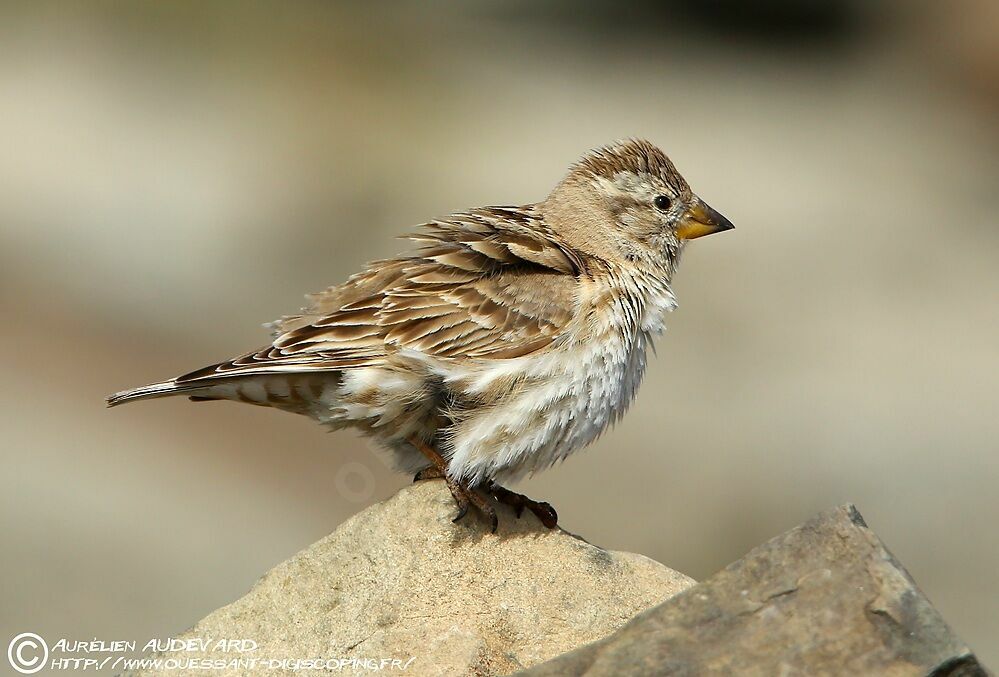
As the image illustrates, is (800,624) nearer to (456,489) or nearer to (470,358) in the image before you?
(456,489)

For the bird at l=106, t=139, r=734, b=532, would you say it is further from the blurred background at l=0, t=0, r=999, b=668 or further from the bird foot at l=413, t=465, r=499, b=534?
the blurred background at l=0, t=0, r=999, b=668

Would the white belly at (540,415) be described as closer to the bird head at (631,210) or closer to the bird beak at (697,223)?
the bird head at (631,210)

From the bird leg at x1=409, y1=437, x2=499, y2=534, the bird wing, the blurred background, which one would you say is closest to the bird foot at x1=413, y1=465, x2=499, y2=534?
the bird leg at x1=409, y1=437, x2=499, y2=534

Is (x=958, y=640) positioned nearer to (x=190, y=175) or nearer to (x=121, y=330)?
(x=121, y=330)

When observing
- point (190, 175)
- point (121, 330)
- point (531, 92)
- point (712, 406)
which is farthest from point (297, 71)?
point (712, 406)

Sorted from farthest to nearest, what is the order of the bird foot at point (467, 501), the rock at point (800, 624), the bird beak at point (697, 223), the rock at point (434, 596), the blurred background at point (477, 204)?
the blurred background at point (477, 204)
the bird beak at point (697, 223)
the bird foot at point (467, 501)
the rock at point (434, 596)
the rock at point (800, 624)

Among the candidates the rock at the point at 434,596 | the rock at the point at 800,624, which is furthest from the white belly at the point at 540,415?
the rock at the point at 800,624

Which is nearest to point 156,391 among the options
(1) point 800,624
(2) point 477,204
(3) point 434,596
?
(3) point 434,596
